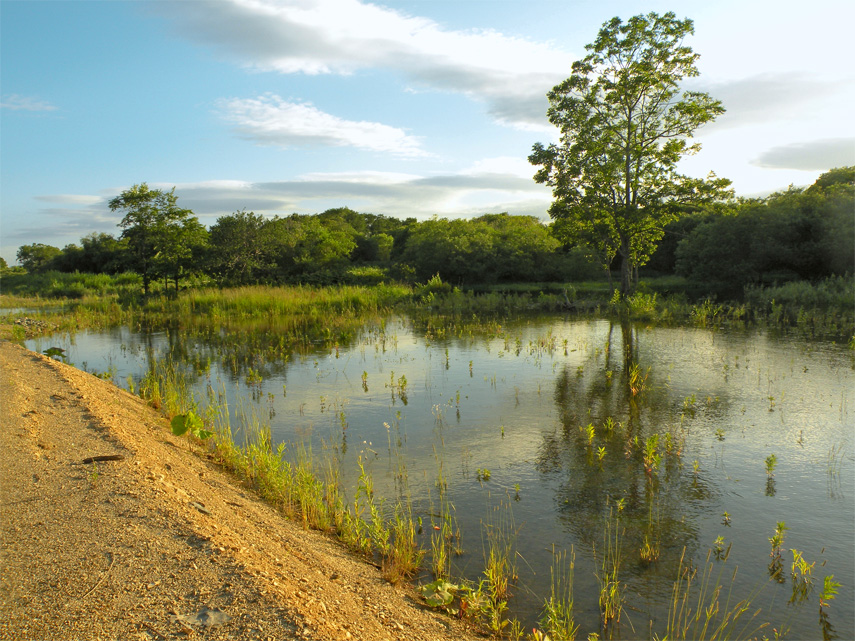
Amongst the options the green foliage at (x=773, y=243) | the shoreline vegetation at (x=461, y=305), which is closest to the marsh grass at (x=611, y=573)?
the shoreline vegetation at (x=461, y=305)

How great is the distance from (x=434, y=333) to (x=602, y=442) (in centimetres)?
1126

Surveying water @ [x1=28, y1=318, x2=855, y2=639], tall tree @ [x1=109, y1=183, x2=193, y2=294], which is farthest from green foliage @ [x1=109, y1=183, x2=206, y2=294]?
water @ [x1=28, y1=318, x2=855, y2=639]

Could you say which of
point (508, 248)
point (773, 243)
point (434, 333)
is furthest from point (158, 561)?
point (508, 248)

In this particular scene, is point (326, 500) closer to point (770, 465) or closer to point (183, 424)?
point (183, 424)

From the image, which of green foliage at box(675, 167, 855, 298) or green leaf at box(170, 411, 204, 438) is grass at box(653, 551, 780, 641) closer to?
green leaf at box(170, 411, 204, 438)

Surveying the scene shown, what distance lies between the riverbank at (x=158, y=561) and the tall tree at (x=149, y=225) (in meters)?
24.8

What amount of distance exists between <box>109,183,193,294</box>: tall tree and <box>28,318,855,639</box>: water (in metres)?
14.9

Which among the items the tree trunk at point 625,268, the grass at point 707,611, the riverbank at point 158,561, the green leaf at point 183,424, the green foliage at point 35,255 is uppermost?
the green foliage at point 35,255

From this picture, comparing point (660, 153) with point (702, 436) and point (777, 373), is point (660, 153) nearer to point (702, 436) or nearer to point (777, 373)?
point (777, 373)

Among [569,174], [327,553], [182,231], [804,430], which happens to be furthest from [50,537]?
[182,231]

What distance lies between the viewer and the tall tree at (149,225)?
93.5ft

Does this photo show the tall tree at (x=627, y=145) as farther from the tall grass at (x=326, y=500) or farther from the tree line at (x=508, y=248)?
the tall grass at (x=326, y=500)

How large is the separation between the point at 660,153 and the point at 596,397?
17789mm

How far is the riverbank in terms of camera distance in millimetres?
3258
